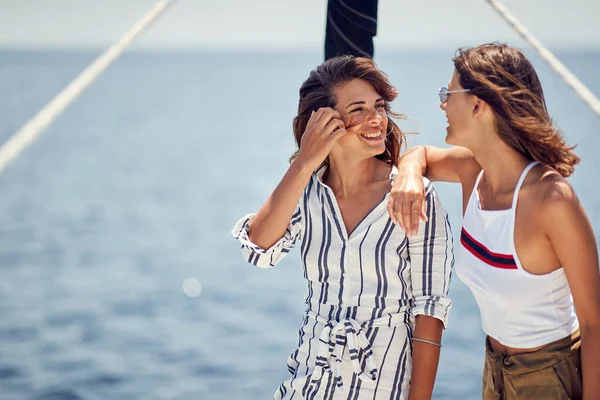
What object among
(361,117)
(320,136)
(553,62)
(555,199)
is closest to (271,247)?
(320,136)

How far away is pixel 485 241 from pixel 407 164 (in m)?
0.37

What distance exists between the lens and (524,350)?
7.56ft

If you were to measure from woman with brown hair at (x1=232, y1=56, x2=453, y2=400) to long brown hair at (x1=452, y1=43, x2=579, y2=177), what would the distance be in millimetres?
327

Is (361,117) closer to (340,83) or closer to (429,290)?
(340,83)

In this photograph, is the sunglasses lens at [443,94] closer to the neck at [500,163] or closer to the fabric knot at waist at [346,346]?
the neck at [500,163]

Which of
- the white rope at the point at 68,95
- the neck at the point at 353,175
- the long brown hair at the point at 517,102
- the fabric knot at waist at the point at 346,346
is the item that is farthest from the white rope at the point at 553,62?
the white rope at the point at 68,95

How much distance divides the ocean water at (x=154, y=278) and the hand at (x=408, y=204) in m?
0.39

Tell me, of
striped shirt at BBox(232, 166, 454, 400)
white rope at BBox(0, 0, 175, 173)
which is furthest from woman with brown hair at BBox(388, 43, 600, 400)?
white rope at BBox(0, 0, 175, 173)

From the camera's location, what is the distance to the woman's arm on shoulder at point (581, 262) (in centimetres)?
214

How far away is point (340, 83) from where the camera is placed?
2672mm

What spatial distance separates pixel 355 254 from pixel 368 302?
5.5 inches

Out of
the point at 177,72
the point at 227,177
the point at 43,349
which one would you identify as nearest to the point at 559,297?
the point at 43,349

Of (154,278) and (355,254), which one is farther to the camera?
(154,278)

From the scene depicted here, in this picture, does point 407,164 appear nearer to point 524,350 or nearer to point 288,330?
point 524,350
